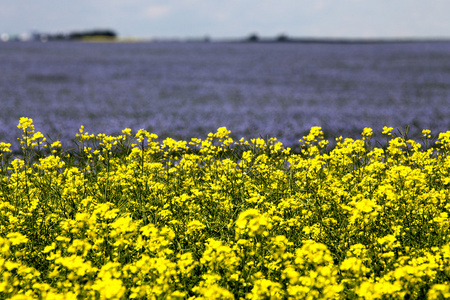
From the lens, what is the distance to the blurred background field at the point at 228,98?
579 inches

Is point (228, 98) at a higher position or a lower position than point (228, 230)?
higher

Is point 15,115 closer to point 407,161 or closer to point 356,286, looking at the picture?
point 407,161

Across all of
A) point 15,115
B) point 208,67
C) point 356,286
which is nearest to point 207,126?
point 15,115

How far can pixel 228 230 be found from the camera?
5.11m

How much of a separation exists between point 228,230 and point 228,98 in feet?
57.2

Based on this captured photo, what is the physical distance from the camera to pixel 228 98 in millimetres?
22219

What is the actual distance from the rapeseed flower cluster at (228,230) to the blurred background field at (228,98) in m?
1.33

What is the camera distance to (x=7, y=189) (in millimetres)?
6297

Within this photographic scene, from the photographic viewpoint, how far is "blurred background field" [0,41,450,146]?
A: 1470cm

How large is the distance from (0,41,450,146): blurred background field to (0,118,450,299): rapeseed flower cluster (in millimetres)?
1334

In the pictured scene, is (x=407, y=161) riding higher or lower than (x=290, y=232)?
higher

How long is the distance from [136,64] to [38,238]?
123 ft

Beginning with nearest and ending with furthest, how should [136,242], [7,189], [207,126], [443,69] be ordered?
[136,242] → [7,189] → [207,126] → [443,69]

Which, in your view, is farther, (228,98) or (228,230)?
(228,98)
